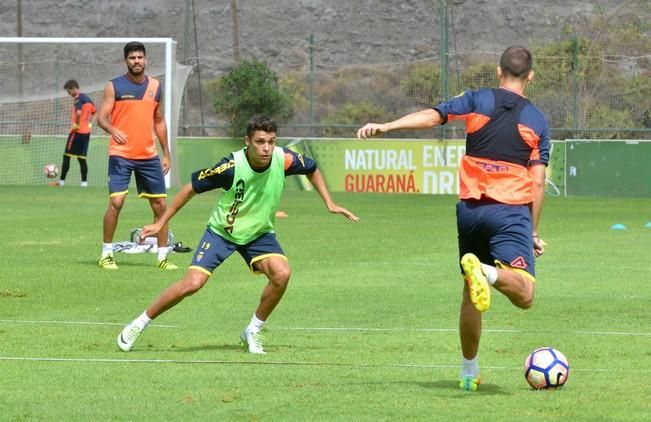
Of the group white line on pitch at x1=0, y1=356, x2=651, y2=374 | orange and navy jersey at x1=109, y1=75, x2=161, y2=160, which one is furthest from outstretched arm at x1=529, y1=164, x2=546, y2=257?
orange and navy jersey at x1=109, y1=75, x2=161, y2=160

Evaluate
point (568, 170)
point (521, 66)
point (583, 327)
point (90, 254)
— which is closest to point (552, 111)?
point (568, 170)

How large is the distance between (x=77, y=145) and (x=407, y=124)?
81.3ft

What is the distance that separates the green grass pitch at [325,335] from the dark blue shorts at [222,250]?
63 centimetres

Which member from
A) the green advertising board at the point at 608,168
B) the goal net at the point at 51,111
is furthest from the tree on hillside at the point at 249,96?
the green advertising board at the point at 608,168

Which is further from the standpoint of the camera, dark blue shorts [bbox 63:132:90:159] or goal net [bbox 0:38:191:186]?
goal net [bbox 0:38:191:186]

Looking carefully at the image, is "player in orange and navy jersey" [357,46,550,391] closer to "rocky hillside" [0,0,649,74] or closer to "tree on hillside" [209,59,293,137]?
"tree on hillside" [209,59,293,137]

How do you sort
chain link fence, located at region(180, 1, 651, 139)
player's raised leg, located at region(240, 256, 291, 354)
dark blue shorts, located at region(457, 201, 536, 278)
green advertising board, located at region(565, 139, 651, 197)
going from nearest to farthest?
dark blue shorts, located at region(457, 201, 536, 278) → player's raised leg, located at region(240, 256, 291, 354) → green advertising board, located at region(565, 139, 651, 197) → chain link fence, located at region(180, 1, 651, 139)

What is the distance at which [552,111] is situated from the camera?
33969 millimetres

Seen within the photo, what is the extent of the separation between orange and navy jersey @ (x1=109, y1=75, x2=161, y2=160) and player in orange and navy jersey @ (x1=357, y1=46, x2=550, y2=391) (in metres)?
7.97

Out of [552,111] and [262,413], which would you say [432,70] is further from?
[262,413]

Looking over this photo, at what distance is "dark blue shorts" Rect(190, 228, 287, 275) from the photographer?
31.6 ft

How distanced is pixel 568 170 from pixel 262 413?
25.4 m

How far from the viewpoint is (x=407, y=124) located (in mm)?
7645

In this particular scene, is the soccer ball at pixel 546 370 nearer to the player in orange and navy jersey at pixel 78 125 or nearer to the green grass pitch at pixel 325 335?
the green grass pitch at pixel 325 335
